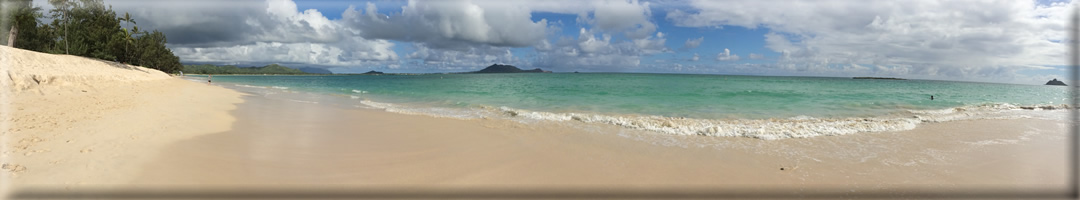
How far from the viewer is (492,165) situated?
5.85 m

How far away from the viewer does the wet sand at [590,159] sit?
5.00 m

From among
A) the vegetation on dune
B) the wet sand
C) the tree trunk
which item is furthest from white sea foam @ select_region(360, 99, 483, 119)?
the vegetation on dune

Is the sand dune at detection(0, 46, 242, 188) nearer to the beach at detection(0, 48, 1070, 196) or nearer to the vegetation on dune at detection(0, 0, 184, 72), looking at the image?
the beach at detection(0, 48, 1070, 196)

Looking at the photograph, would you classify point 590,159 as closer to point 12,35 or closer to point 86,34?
point 12,35

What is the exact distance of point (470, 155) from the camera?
6492 mm

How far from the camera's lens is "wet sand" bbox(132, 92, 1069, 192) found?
16.4 ft

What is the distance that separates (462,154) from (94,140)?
6.07 metres

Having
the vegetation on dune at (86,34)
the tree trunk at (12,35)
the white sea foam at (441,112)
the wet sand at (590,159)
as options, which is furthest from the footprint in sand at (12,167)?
the vegetation on dune at (86,34)

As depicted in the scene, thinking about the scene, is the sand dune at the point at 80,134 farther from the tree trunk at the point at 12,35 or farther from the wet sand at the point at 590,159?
the tree trunk at the point at 12,35

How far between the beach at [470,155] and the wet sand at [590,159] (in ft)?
0.09

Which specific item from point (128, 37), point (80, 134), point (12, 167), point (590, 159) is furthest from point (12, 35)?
point (590, 159)

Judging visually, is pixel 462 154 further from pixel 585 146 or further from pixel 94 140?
pixel 94 140

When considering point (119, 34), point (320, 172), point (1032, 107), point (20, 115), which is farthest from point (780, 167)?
point (119, 34)

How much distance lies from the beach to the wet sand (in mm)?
27
